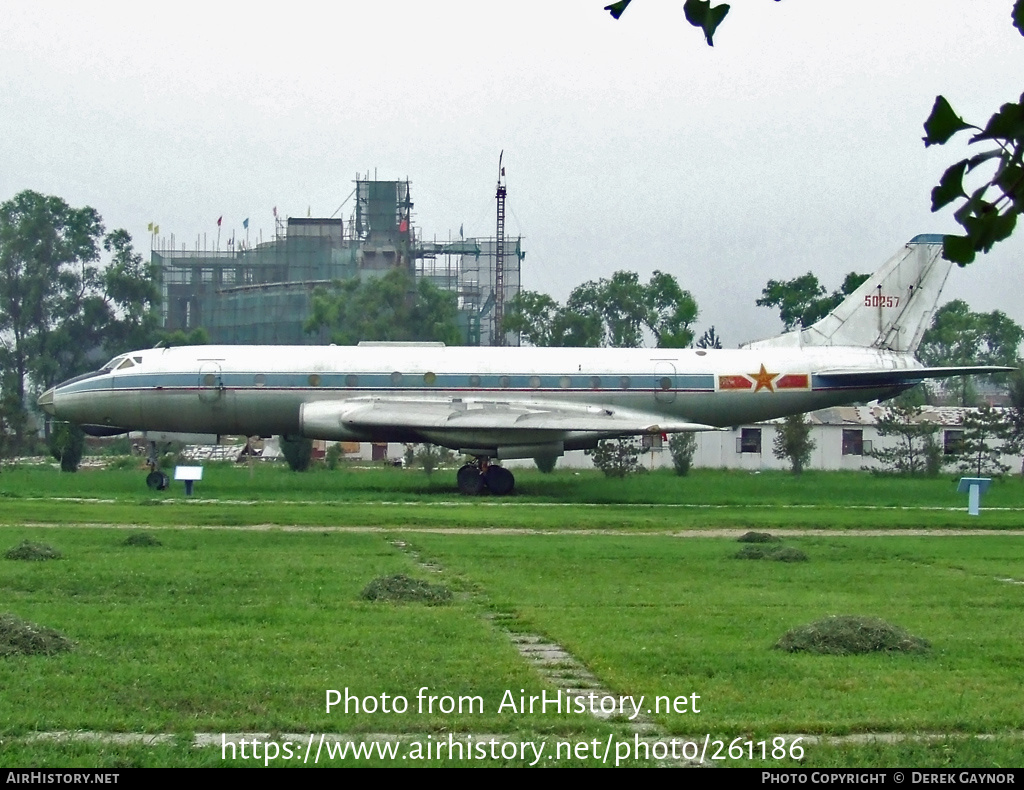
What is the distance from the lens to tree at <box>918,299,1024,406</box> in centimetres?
9794

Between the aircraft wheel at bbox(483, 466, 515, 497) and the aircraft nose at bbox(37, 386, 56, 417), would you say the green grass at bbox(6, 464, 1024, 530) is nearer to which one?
the aircraft wheel at bbox(483, 466, 515, 497)

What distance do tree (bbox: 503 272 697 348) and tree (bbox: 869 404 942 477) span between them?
1240 inches

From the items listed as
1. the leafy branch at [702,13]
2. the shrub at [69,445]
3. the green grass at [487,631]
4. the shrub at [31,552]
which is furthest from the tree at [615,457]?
the leafy branch at [702,13]

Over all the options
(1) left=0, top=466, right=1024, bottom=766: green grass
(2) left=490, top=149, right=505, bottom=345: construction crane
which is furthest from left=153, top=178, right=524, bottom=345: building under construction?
(1) left=0, top=466, right=1024, bottom=766: green grass

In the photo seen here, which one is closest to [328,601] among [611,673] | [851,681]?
[611,673]

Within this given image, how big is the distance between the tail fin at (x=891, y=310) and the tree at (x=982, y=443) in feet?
38.2

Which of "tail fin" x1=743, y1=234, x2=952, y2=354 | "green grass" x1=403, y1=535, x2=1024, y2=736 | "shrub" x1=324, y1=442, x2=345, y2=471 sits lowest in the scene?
"green grass" x1=403, y1=535, x2=1024, y2=736

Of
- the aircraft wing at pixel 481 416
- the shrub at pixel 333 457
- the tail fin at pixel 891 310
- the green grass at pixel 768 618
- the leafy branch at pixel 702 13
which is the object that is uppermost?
the tail fin at pixel 891 310

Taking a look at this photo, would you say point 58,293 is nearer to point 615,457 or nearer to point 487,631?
point 615,457

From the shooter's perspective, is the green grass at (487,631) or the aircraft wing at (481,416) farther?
the aircraft wing at (481,416)

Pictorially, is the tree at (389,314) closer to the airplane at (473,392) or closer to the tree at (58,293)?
the tree at (58,293)

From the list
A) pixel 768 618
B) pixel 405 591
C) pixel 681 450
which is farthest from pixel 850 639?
pixel 681 450

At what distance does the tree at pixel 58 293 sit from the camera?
235ft

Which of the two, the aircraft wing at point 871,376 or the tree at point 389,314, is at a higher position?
the tree at point 389,314
